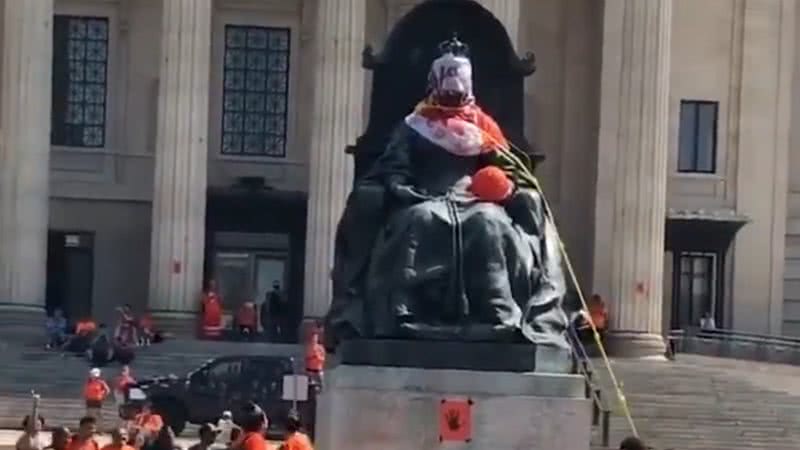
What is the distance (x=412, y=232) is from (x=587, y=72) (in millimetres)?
41290

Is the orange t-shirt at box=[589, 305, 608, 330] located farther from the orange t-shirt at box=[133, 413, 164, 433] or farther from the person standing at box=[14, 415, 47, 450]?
the person standing at box=[14, 415, 47, 450]

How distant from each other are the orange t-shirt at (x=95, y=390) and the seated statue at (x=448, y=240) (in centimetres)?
2307

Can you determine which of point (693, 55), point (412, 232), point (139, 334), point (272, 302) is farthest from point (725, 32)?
point (412, 232)

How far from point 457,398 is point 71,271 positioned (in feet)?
140

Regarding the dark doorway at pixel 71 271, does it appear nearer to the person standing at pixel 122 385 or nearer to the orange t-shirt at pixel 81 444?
the person standing at pixel 122 385

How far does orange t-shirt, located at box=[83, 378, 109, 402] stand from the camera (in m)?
40.8

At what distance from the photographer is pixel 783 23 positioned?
197 feet

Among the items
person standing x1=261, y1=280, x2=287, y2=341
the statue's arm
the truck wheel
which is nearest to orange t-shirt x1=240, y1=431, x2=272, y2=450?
the statue's arm

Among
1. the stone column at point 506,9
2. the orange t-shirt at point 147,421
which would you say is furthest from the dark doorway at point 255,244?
the orange t-shirt at point 147,421

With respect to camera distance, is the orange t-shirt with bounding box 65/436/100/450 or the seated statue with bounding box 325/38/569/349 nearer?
Result: the seated statue with bounding box 325/38/569/349

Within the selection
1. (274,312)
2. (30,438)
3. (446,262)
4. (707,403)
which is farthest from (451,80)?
(274,312)

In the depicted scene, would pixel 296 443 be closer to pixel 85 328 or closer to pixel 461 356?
pixel 461 356

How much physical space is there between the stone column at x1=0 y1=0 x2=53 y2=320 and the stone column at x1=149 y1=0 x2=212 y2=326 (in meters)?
2.61

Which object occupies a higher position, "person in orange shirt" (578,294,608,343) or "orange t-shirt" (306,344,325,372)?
"person in orange shirt" (578,294,608,343)
